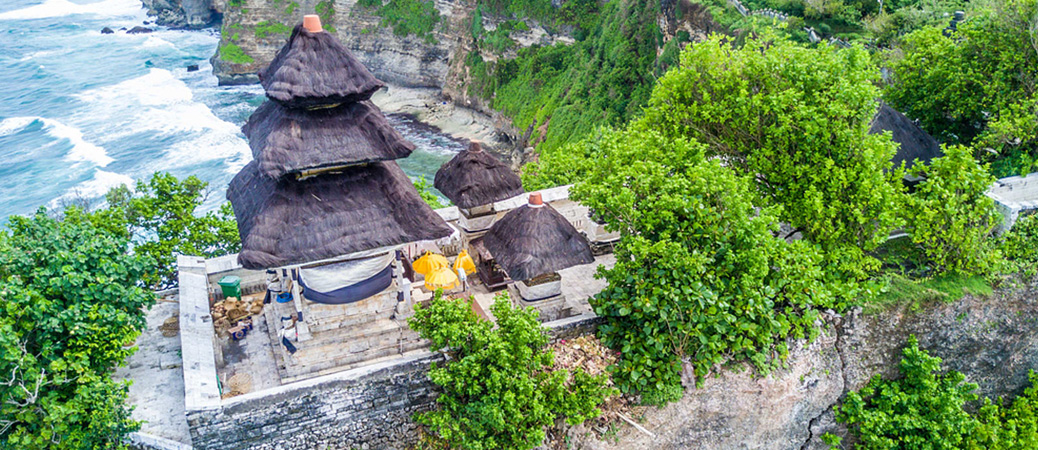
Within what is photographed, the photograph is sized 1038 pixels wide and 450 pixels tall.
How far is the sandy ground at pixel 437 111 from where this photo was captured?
68688 mm

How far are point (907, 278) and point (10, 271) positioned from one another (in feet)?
72.4

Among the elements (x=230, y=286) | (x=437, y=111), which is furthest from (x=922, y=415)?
(x=437, y=111)

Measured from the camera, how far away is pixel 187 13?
102 metres

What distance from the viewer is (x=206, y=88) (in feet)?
257

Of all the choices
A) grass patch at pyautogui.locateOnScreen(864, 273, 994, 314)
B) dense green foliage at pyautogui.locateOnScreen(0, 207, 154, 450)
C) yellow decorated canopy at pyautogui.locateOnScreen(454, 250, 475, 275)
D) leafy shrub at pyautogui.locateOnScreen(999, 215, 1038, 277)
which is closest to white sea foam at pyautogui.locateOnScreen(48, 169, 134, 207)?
dense green foliage at pyautogui.locateOnScreen(0, 207, 154, 450)

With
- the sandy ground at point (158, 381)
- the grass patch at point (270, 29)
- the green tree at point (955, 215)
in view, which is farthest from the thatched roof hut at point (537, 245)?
the grass patch at point (270, 29)

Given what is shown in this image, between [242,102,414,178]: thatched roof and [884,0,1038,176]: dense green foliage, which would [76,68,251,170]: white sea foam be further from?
[884,0,1038,176]: dense green foliage

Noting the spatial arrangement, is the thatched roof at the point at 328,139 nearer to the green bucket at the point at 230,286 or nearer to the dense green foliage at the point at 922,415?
the green bucket at the point at 230,286

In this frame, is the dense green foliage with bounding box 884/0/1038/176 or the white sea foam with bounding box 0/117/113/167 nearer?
the dense green foliage with bounding box 884/0/1038/176

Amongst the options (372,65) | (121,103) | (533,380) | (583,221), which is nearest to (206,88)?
(121,103)

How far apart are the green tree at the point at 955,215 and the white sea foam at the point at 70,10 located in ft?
382

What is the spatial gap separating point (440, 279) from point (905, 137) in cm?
1488

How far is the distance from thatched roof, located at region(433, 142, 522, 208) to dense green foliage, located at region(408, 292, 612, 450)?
171 inches

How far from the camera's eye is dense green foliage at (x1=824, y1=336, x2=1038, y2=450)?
19.1m
